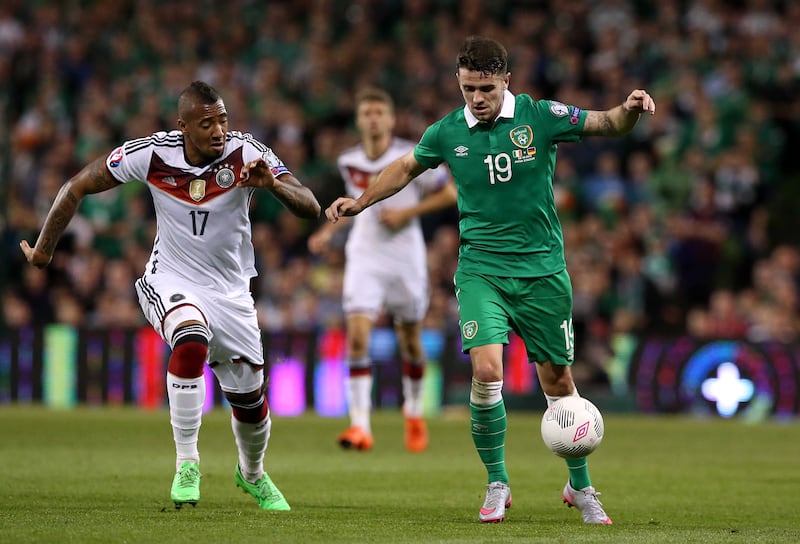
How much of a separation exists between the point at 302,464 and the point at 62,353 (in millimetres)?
8054

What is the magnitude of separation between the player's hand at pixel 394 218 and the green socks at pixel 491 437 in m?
5.07

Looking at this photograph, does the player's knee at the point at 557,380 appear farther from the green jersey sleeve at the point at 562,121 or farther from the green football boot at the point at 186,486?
the green football boot at the point at 186,486

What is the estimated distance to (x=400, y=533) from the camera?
714 cm

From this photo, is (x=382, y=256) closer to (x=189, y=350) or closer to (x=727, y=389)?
(x=189, y=350)

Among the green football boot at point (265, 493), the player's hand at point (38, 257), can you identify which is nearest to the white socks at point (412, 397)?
the green football boot at point (265, 493)

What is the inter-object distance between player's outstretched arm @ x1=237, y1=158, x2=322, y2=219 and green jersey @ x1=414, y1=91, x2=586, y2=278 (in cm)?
75

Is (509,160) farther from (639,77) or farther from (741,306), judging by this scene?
(639,77)

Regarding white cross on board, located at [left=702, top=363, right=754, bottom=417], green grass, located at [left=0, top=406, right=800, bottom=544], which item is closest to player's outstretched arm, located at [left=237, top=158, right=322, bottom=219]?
green grass, located at [left=0, top=406, right=800, bottom=544]

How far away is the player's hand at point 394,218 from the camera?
12906 mm

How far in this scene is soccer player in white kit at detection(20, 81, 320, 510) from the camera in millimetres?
8008

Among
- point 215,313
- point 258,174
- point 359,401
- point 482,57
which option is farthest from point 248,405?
point 359,401

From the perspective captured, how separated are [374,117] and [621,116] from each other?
550 centimetres

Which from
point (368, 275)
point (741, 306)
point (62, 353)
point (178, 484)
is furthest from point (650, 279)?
point (178, 484)

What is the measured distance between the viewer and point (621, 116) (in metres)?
7.63
